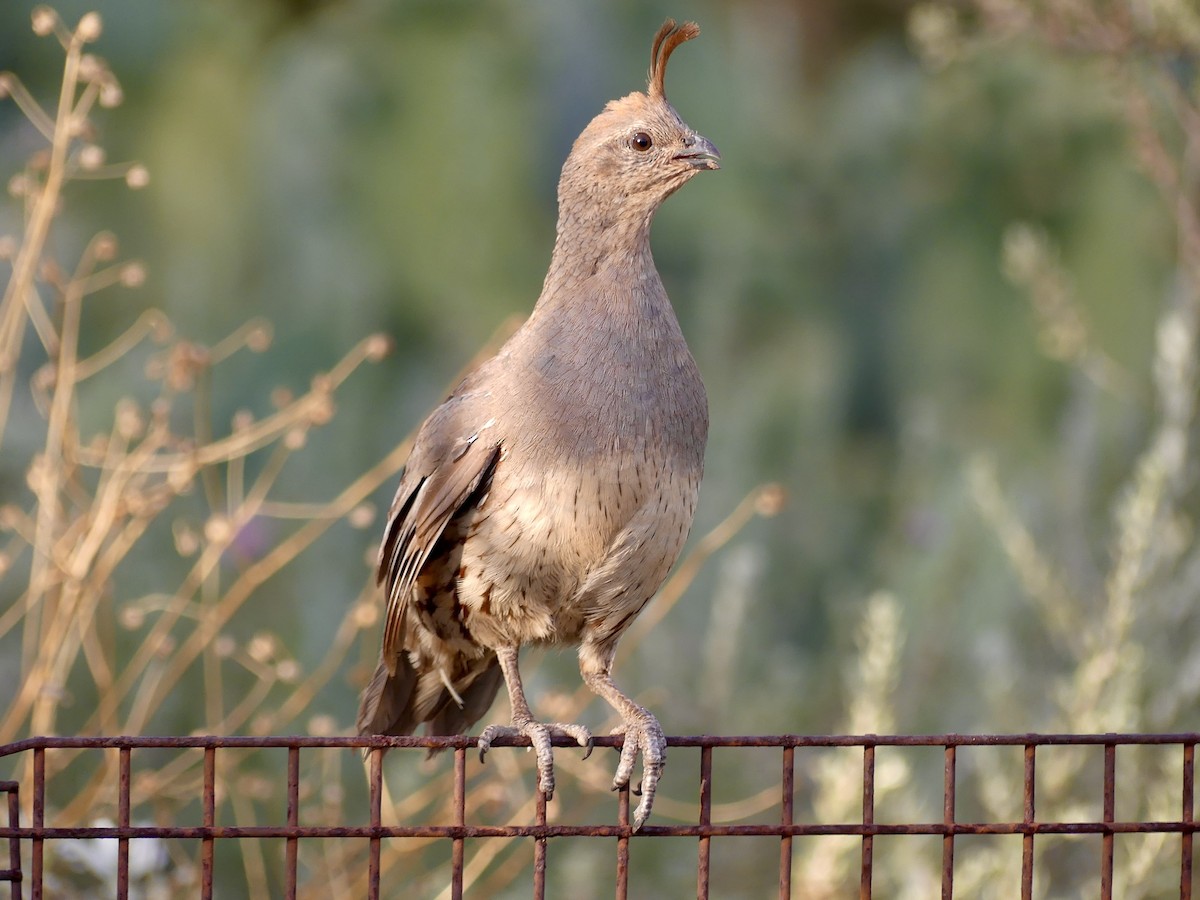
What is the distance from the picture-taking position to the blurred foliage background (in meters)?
4.02

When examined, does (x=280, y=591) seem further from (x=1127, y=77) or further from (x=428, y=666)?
Result: (x=1127, y=77)

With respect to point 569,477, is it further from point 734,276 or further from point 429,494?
point 734,276

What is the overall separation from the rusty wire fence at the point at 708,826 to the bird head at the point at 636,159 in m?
0.89

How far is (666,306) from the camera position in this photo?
2.34 m

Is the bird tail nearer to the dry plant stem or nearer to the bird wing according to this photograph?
the bird wing

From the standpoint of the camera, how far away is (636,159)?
242 centimetres

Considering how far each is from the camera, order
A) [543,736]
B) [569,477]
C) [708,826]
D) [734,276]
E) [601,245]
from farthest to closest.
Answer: [734,276], [601,245], [569,477], [543,736], [708,826]

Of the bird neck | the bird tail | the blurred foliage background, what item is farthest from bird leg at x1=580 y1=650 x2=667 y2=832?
the blurred foliage background

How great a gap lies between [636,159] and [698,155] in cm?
10

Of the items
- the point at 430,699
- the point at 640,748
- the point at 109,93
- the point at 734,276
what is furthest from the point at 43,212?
the point at 734,276

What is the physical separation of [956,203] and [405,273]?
184cm

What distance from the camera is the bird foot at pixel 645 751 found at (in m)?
1.96

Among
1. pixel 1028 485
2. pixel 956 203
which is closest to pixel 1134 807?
pixel 1028 485

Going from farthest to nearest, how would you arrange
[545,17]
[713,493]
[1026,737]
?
[545,17] < [713,493] < [1026,737]
